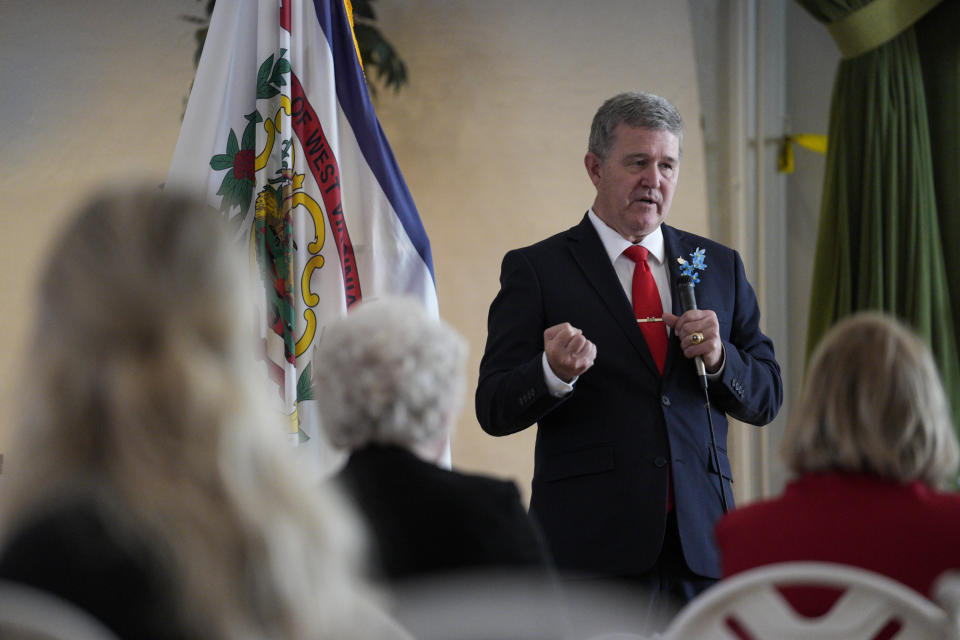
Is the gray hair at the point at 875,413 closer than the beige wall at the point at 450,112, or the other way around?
the gray hair at the point at 875,413

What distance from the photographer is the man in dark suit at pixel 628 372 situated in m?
2.37

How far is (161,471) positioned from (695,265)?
73.2 inches

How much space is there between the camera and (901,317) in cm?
388

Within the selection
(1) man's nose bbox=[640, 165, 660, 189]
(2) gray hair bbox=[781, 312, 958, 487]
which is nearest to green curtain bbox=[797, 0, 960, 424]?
(1) man's nose bbox=[640, 165, 660, 189]

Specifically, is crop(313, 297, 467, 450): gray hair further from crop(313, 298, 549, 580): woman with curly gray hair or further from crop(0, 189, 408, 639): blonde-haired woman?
crop(0, 189, 408, 639): blonde-haired woman

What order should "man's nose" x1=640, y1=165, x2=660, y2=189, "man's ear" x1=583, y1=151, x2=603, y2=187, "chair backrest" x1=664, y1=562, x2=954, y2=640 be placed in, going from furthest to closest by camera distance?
"man's ear" x1=583, y1=151, x2=603, y2=187 < "man's nose" x1=640, y1=165, x2=660, y2=189 < "chair backrest" x1=664, y1=562, x2=954, y2=640

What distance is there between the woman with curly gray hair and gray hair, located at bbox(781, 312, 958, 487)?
48 cm

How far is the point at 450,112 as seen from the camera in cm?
450

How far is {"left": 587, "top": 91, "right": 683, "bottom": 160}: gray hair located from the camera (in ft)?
8.63

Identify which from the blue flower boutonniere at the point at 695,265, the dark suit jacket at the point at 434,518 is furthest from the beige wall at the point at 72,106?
the dark suit jacket at the point at 434,518

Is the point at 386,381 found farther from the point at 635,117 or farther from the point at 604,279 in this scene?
the point at 635,117

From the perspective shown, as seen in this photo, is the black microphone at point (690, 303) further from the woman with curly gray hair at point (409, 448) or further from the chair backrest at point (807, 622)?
the chair backrest at point (807, 622)

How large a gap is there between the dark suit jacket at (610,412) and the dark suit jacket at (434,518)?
0.94m

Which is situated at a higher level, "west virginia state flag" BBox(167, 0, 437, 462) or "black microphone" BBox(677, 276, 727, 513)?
"west virginia state flag" BBox(167, 0, 437, 462)
